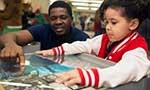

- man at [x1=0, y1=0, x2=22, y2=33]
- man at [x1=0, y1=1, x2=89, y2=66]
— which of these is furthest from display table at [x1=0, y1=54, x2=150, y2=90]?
man at [x1=0, y1=1, x2=89, y2=66]

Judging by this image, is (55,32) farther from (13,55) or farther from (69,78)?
(69,78)

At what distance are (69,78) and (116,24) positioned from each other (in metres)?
0.33

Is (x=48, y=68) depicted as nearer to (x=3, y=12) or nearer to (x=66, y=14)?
(x=3, y=12)

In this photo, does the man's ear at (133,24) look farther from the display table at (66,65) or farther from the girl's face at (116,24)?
the display table at (66,65)

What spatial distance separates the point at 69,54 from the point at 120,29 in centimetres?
16

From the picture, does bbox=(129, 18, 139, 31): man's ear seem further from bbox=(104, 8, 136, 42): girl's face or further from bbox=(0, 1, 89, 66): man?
bbox=(0, 1, 89, 66): man

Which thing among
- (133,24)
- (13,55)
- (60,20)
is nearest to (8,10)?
(13,55)

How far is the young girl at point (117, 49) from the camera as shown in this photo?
56 centimetres

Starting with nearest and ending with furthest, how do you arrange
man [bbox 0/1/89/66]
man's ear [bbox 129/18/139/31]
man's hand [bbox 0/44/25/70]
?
man's hand [bbox 0/44/25/70] → man's ear [bbox 129/18/139/31] → man [bbox 0/1/89/66]

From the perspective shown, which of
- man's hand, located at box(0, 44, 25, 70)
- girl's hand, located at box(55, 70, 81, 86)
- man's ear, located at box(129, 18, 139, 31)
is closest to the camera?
girl's hand, located at box(55, 70, 81, 86)

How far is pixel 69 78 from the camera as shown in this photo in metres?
0.54

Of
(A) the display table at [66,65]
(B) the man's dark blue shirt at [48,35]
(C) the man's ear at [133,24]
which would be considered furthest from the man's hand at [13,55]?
(B) the man's dark blue shirt at [48,35]

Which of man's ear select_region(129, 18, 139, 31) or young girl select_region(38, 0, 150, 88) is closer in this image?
young girl select_region(38, 0, 150, 88)

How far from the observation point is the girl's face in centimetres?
81
